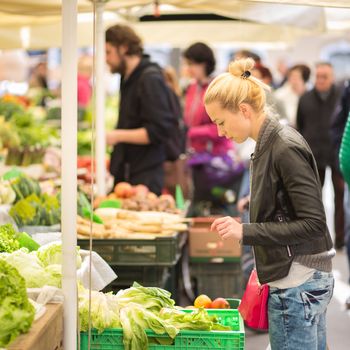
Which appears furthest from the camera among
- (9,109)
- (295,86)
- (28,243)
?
(295,86)

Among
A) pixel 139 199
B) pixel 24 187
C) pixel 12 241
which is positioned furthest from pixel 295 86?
pixel 12 241

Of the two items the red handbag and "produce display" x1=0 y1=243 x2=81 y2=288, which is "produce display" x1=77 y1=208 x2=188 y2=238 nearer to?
"produce display" x1=0 y1=243 x2=81 y2=288

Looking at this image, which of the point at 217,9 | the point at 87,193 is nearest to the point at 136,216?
the point at 87,193

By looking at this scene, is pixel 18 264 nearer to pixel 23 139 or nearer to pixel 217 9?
pixel 217 9

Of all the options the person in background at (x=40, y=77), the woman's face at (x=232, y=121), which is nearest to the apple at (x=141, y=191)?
the woman's face at (x=232, y=121)

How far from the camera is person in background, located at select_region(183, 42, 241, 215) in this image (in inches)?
340

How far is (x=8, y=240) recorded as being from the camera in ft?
14.6

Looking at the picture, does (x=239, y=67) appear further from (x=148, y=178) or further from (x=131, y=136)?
(x=148, y=178)

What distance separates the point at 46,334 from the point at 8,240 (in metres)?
1.08

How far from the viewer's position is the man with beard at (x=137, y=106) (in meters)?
7.10

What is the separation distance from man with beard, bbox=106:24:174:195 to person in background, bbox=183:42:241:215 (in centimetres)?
139

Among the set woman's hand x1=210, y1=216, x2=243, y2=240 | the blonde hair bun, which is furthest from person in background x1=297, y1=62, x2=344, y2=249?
woman's hand x1=210, y1=216, x2=243, y2=240

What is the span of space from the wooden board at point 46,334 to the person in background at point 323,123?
284 inches

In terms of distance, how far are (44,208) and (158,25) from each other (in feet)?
22.4
